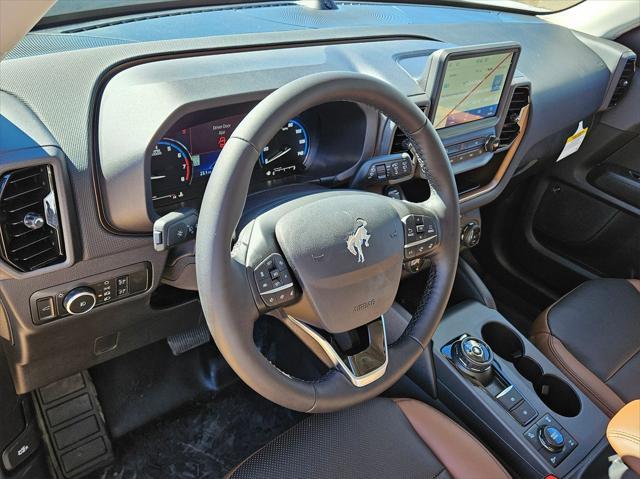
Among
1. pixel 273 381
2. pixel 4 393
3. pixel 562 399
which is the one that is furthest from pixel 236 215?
pixel 562 399

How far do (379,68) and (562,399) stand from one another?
1004 mm

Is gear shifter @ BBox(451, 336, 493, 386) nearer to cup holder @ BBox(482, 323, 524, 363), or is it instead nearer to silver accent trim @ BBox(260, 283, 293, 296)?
cup holder @ BBox(482, 323, 524, 363)

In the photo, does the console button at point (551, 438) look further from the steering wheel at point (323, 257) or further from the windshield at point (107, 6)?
the windshield at point (107, 6)

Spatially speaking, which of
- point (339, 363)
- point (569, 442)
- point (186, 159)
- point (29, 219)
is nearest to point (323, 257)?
point (339, 363)

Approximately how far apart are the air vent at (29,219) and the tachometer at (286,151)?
1.49 ft

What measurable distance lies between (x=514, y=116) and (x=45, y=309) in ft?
4.46

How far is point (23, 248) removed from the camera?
98 cm

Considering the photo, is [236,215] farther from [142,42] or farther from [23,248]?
[142,42]

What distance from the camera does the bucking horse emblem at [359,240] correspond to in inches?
38.7

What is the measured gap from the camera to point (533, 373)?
5.31 ft

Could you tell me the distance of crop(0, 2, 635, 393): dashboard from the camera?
3.28ft

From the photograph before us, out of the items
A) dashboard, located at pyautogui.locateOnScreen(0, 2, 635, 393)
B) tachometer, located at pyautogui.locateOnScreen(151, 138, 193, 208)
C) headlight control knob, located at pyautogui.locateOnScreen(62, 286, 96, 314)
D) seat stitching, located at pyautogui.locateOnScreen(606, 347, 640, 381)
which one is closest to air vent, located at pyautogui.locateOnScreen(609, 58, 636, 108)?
dashboard, located at pyautogui.locateOnScreen(0, 2, 635, 393)

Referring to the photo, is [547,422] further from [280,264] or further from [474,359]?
[280,264]

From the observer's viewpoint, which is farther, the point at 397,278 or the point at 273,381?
the point at 397,278
